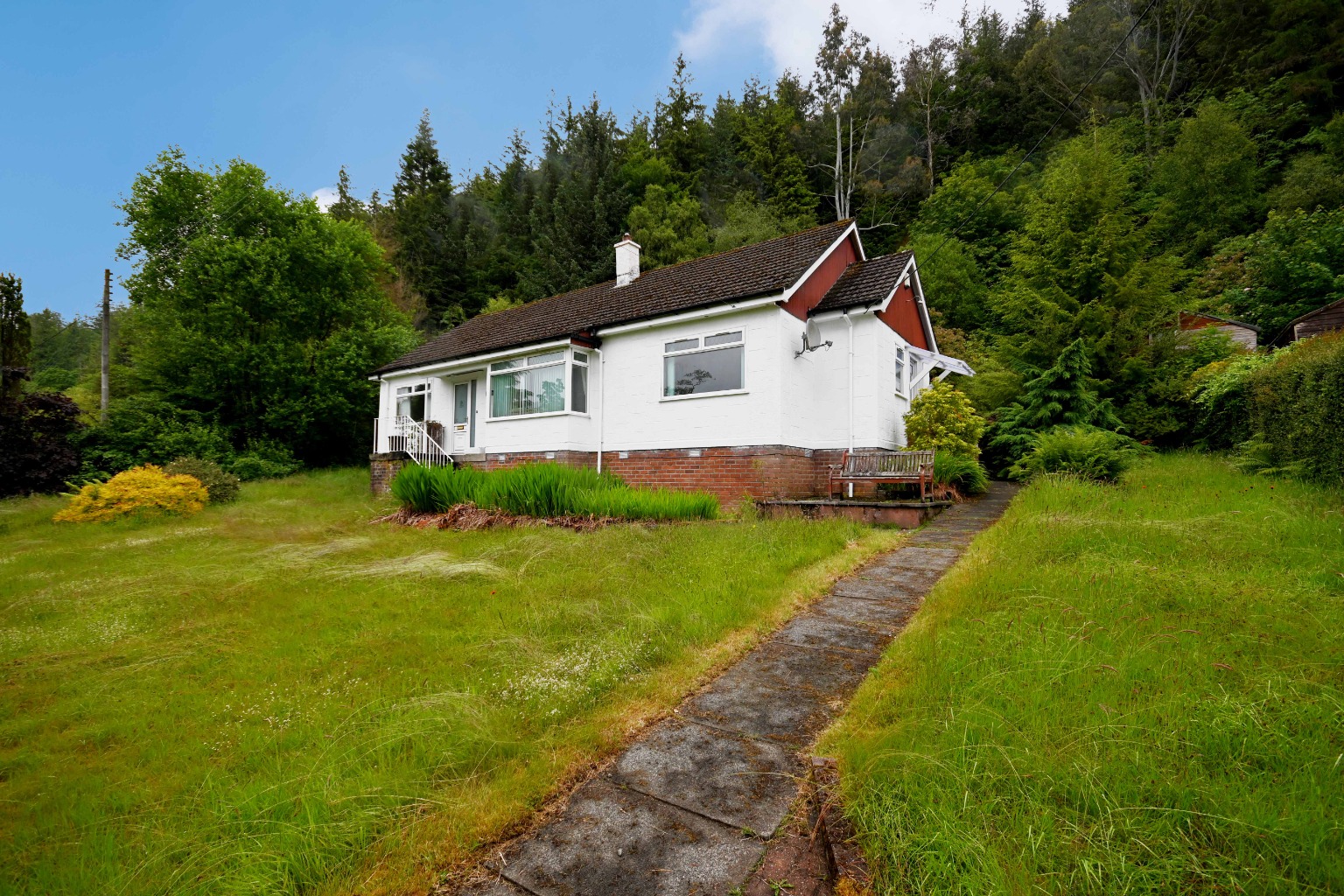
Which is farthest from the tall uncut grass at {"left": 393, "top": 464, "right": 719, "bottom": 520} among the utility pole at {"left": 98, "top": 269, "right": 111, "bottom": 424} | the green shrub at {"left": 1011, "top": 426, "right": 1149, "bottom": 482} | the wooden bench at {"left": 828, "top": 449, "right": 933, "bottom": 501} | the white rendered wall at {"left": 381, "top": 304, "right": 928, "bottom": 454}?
the utility pole at {"left": 98, "top": 269, "right": 111, "bottom": 424}

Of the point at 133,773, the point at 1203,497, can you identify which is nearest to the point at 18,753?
the point at 133,773

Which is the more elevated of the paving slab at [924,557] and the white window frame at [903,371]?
the white window frame at [903,371]

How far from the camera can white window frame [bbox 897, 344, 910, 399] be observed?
13.8 metres

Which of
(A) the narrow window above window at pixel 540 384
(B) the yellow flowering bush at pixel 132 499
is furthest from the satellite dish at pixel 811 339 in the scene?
(B) the yellow flowering bush at pixel 132 499

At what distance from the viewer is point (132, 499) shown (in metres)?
12.1

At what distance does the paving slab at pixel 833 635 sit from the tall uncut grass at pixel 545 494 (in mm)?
4436

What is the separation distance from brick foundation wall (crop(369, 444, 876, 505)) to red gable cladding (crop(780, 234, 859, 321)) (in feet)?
9.87

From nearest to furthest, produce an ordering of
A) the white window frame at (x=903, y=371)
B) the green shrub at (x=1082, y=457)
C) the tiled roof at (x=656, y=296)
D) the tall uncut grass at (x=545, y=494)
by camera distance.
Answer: the tall uncut grass at (x=545, y=494) < the green shrub at (x=1082, y=457) < the tiled roof at (x=656, y=296) < the white window frame at (x=903, y=371)

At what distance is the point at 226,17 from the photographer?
12516 mm

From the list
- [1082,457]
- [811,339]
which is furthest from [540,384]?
[1082,457]

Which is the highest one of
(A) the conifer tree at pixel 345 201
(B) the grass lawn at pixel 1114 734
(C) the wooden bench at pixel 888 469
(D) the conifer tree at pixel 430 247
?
(A) the conifer tree at pixel 345 201

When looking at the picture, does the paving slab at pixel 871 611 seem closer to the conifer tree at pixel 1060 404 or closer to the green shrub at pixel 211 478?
the conifer tree at pixel 1060 404

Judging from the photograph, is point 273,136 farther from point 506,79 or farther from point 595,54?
point 595,54

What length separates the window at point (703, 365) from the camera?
11.6m
